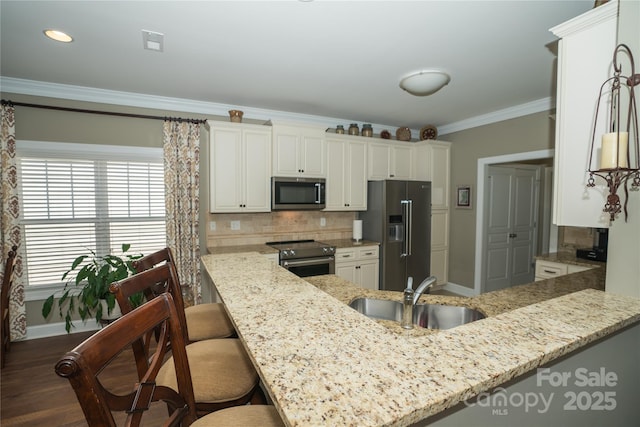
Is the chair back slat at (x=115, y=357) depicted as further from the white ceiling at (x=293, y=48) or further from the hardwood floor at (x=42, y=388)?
the white ceiling at (x=293, y=48)

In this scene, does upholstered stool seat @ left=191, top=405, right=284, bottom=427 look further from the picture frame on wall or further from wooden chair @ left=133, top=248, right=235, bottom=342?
the picture frame on wall

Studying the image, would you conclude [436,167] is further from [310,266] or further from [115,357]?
[115,357]

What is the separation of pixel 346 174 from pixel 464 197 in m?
1.95

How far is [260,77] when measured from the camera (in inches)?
118

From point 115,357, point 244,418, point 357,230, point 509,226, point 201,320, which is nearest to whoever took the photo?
point 115,357

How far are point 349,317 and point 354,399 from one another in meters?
0.45

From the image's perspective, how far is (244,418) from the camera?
1.00 m

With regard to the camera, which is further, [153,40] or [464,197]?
[464,197]

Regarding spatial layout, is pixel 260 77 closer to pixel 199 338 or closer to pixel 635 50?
pixel 199 338

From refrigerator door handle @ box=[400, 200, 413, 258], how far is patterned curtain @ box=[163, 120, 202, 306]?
277 centimetres

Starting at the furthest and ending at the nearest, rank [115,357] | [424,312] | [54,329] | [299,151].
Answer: [299,151] → [54,329] → [424,312] → [115,357]

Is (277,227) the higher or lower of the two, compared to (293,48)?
lower

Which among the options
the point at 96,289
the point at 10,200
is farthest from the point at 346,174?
the point at 10,200

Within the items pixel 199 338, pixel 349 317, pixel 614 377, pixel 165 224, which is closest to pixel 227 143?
pixel 165 224
